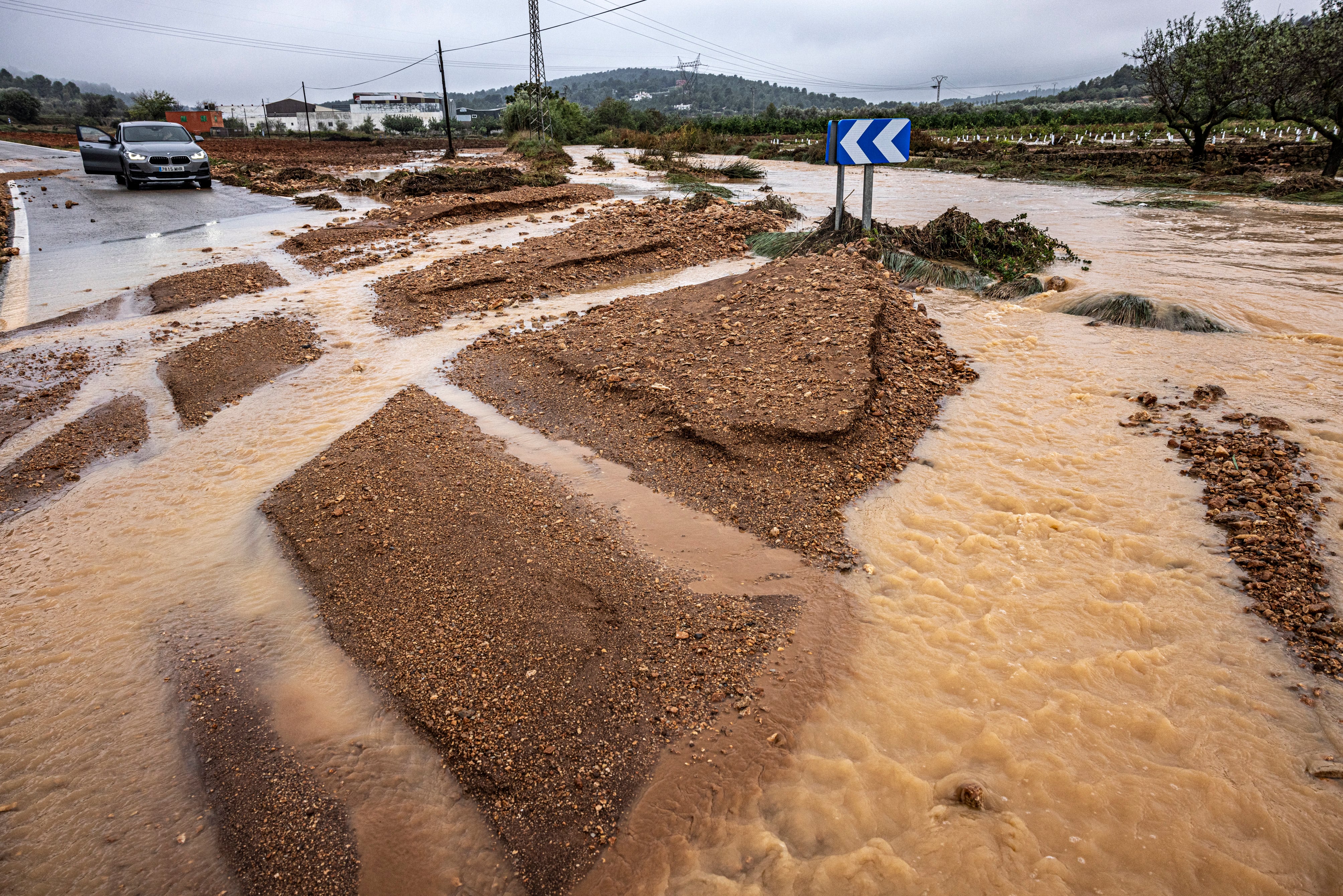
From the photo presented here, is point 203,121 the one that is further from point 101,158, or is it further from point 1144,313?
point 1144,313

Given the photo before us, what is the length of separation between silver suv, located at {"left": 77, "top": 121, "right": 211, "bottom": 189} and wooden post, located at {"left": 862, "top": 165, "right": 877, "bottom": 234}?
1759cm

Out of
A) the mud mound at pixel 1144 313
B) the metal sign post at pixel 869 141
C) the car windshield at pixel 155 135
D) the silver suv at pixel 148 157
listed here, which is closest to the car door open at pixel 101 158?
the silver suv at pixel 148 157

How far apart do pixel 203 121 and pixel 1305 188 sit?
233 feet

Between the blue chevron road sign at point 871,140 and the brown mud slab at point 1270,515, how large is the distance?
4.50m

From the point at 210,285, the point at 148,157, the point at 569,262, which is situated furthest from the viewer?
the point at 148,157

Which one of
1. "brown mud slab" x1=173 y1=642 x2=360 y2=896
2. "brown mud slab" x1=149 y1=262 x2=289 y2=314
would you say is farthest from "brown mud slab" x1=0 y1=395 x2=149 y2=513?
"brown mud slab" x1=149 y1=262 x2=289 y2=314

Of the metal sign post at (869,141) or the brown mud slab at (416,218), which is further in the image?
the brown mud slab at (416,218)

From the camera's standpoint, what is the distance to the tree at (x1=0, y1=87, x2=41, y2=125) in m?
53.3

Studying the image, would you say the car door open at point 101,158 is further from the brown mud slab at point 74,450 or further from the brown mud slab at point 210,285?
the brown mud slab at point 74,450

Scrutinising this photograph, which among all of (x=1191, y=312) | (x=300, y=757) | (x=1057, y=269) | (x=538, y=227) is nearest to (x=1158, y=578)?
(x=300, y=757)

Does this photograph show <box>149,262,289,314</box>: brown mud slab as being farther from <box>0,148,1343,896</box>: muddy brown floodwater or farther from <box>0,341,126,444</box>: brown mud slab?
<box>0,148,1343,896</box>: muddy brown floodwater

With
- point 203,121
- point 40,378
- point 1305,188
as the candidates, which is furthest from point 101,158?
point 203,121

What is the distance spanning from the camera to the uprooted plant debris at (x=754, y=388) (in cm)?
430

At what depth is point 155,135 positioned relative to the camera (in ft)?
58.6
